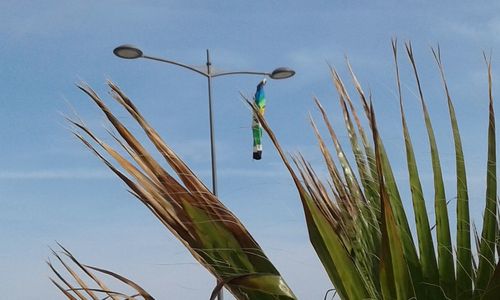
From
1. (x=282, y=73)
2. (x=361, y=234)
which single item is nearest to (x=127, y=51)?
(x=282, y=73)

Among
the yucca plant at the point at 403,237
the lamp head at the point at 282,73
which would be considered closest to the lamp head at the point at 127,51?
the lamp head at the point at 282,73

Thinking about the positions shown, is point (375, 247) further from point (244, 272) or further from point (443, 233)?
point (244, 272)

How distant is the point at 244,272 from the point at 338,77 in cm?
106

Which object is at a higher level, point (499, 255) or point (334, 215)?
point (334, 215)

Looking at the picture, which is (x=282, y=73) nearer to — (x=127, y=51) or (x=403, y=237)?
(x=127, y=51)

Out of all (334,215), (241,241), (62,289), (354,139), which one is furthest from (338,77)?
(62,289)

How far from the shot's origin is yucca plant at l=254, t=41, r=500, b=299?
2.03 meters

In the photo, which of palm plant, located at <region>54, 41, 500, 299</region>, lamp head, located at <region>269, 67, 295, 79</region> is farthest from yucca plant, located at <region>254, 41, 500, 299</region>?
lamp head, located at <region>269, 67, 295, 79</region>

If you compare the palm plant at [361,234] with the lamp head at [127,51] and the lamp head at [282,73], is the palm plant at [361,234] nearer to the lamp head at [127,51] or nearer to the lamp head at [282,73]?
the lamp head at [127,51]

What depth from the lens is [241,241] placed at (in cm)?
211

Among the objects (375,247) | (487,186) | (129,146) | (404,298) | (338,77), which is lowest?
(404,298)

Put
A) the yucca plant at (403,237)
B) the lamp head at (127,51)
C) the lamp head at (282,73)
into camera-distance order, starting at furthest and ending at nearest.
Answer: the lamp head at (282,73)
the lamp head at (127,51)
the yucca plant at (403,237)

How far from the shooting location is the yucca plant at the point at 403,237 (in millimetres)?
2033

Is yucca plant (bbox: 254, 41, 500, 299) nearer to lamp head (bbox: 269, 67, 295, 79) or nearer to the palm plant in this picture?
the palm plant
